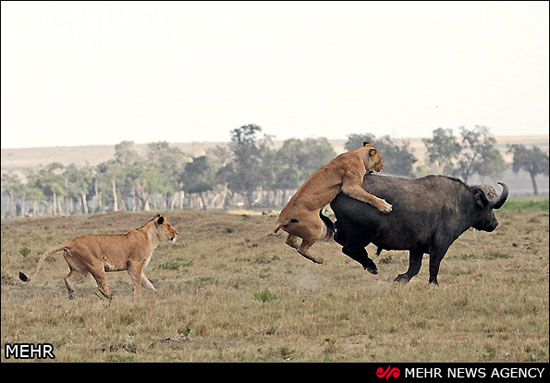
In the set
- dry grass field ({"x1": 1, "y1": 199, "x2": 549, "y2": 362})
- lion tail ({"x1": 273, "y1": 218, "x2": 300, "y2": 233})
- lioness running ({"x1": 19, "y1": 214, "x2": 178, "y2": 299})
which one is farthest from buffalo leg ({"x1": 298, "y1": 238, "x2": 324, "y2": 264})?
dry grass field ({"x1": 1, "y1": 199, "x2": 549, "y2": 362})

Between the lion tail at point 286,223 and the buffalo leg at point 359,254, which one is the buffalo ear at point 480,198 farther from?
the lion tail at point 286,223

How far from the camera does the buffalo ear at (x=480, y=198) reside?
19.0 ft

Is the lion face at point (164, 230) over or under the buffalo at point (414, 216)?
under

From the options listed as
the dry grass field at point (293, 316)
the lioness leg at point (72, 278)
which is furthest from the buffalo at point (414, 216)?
the dry grass field at point (293, 316)

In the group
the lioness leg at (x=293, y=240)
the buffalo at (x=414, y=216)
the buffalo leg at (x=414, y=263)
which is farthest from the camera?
the buffalo leg at (x=414, y=263)

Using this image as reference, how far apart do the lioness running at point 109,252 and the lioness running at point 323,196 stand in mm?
2398

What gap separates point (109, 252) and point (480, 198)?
5.91 m

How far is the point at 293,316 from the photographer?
27.8 metres

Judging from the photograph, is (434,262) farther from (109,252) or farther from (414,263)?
(109,252)

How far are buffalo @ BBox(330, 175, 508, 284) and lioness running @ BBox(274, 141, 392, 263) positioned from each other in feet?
0.31
